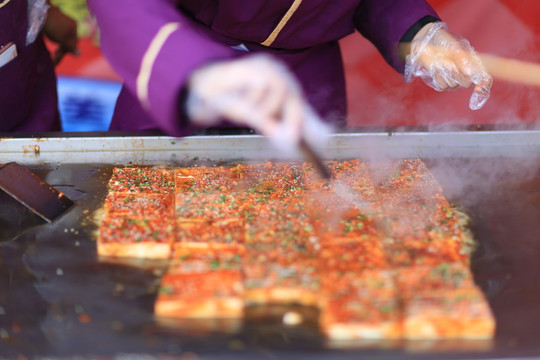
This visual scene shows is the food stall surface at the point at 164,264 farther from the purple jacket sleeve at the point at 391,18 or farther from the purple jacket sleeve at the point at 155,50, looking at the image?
the purple jacket sleeve at the point at 155,50

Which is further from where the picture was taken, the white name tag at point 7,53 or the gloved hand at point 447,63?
the white name tag at point 7,53

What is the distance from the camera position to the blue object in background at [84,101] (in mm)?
5719

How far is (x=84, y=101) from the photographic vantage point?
580 centimetres

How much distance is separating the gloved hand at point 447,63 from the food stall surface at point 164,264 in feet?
1.05

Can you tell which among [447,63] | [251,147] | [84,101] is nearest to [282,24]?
[251,147]

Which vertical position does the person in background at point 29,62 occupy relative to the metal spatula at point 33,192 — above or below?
above

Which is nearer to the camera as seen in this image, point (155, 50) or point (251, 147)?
point (155, 50)

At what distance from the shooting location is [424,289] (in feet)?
6.36

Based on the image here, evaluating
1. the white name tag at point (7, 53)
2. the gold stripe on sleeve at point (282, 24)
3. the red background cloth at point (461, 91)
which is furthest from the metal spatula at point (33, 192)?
the red background cloth at point (461, 91)

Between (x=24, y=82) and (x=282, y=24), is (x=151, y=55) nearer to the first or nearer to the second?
(x=282, y=24)

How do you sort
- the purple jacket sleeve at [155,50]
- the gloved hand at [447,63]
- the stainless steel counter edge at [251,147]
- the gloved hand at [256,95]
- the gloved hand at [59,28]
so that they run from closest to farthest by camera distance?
the gloved hand at [256,95], the purple jacket sleeve at [155,50], the gloved hand at [447,63], the stainless steel counter edge at [251,147], the gloved hand at [59,28]

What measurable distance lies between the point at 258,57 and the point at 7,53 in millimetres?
1946

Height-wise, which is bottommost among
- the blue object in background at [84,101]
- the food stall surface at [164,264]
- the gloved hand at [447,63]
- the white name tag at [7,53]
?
the blue object in background at [84,101]

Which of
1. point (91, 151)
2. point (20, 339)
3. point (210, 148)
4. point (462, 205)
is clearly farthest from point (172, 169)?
point (462, 205)
